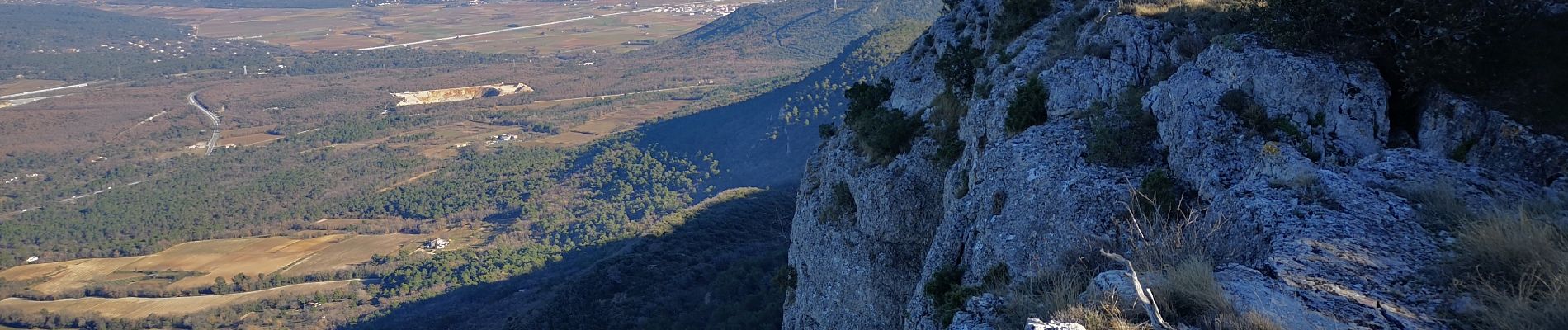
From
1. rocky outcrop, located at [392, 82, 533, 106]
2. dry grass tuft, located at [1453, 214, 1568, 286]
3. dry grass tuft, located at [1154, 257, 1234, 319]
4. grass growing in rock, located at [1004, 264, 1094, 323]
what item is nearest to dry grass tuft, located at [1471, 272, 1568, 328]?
dry grass tuft, located at [1453, 214, 1568, 286]

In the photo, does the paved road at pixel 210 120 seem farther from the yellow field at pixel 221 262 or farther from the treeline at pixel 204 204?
the yellow field at pixel 221 262

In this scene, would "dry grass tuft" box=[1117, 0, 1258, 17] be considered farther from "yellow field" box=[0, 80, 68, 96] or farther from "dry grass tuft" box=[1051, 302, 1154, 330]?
"yellow field" box=[0, 80, 68, 96]

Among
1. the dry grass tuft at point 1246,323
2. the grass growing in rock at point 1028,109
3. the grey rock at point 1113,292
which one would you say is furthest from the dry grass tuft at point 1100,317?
Answer: the grass growing in rock at point 1028,109

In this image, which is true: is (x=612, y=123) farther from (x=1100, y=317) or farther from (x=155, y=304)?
(x=1100, y=317)

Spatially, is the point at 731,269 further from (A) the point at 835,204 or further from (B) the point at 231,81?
(B) the point at 231,81

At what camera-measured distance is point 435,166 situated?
119375mm

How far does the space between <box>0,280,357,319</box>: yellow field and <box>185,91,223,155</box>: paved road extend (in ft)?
217

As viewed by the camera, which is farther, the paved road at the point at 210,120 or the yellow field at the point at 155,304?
the paved road at the point at 210,120

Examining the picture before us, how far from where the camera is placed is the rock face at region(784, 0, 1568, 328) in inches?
318

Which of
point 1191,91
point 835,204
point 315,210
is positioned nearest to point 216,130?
point 315,210

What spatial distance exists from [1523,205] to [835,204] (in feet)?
46.4

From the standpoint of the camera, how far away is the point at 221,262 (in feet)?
282

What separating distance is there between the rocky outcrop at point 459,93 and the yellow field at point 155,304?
98.2 meters

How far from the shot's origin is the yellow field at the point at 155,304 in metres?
71.3
